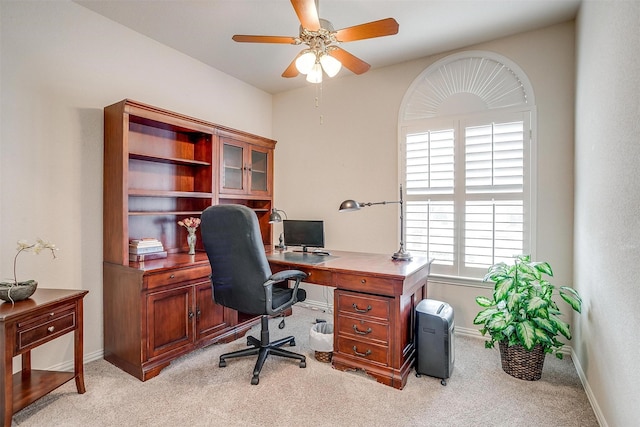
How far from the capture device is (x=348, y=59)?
2285 millimetres

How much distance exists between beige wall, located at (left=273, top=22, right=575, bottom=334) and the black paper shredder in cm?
91

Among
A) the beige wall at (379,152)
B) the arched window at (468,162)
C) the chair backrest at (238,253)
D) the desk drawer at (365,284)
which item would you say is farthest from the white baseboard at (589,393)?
the chair backrest at (238,253)

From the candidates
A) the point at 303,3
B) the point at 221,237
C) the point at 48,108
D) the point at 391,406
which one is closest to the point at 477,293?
the point at 391,406

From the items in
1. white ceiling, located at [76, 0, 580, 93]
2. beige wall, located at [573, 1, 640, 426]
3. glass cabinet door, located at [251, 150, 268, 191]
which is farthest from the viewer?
glass cabinet door, located at [251, 150, 268, 191]

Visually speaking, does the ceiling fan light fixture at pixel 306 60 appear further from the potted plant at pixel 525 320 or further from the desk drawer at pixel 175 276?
the potted plant at pixel 525 320

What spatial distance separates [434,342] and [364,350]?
1.64 feet

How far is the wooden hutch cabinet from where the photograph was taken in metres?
2.36

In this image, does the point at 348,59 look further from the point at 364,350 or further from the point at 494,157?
the point at 364,350

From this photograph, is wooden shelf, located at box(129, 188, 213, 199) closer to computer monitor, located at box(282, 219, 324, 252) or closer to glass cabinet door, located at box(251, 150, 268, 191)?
glass cabinet door, located at box(251, 150, 268, 191)

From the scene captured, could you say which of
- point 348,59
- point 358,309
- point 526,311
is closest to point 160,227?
point 358,309

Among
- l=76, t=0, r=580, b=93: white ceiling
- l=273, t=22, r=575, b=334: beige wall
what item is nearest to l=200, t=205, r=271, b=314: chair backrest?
l=76, t=0, r=580, b=93: white ceiling

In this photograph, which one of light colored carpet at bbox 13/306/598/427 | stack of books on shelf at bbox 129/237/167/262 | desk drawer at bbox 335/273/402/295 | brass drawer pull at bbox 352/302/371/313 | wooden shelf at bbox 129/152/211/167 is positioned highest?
wooden shelf at bbox 129/152/211/167

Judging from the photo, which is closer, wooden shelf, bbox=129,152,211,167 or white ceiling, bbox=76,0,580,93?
Result: white ceiling, bbox=76,0,580,93

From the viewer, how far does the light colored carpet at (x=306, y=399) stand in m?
1.85
